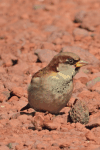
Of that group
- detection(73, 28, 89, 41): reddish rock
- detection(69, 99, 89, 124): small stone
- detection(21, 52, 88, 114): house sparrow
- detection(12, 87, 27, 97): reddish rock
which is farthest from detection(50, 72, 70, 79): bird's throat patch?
detection(73, 28, 89, 41): reddish rock

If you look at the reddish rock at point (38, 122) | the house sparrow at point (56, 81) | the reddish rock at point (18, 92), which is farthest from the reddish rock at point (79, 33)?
the reddish rock at point (38, 122)

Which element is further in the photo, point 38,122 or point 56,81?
point 56,81

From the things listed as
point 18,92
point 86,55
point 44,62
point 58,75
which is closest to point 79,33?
point 86,55

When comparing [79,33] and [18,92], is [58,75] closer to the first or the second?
[18,92]

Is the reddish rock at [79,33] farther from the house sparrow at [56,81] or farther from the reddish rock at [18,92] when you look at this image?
the house sparrow at [56,81]

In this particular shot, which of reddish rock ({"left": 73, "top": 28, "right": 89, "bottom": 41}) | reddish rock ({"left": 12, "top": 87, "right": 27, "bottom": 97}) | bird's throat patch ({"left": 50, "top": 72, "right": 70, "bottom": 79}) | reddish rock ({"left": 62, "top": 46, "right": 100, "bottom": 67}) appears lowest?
reddish rock ({"left": 12, "top": 87, "right": 27, "bottom": 97})

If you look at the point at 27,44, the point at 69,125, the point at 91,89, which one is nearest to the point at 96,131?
the point at 69,125

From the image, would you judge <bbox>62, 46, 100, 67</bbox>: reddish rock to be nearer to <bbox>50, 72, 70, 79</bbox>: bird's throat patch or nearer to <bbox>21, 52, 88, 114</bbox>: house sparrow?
<bbox>21, 52, 88, 114</bbox>: house sparrow
